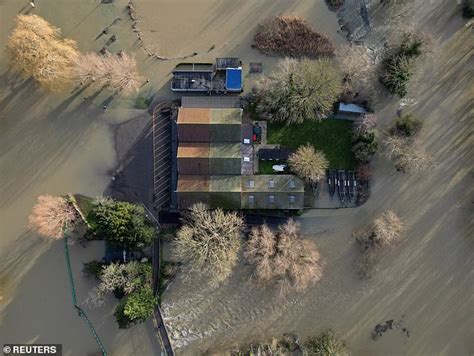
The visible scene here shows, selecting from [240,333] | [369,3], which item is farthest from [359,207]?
[369,3]

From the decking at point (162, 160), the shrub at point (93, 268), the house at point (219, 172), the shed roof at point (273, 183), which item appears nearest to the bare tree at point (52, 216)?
the shrub at point (93, 268)

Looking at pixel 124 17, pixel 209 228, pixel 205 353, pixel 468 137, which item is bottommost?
pixel 205 353

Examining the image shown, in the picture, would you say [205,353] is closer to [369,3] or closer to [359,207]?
[359,207]

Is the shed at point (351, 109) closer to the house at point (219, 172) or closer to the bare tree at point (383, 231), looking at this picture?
the house at point (219, 172)

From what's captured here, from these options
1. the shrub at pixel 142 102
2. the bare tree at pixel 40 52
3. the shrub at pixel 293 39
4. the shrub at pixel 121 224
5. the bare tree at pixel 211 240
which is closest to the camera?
the shrub at pixel 121 224

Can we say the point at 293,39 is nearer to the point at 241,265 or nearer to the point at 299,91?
the point at 299,91

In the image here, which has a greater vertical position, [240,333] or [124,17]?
[124,17]

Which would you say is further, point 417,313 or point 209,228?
point 417,313
